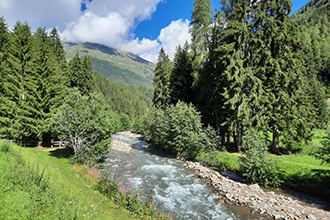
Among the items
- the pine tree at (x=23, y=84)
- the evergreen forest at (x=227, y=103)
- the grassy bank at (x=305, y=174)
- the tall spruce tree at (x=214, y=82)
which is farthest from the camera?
the tall spruce tree at (x=214, y=82)

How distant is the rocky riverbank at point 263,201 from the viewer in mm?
15734

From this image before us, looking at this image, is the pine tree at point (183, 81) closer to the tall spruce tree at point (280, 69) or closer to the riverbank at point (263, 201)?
the tall spruce tree at point (280, 69)

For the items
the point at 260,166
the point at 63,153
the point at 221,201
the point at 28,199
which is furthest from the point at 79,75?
the point at 28,199

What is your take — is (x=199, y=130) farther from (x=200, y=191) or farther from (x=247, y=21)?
(x=247, y=21)

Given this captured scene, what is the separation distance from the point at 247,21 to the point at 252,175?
805 inches

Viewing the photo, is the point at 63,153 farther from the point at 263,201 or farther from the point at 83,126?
the point at 263,201

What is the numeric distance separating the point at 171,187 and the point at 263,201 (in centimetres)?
792

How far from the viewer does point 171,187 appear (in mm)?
21969

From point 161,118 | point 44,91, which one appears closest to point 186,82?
point 161,118

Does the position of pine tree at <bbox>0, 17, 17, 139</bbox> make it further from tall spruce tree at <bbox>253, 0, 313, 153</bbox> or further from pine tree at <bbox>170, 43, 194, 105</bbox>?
tall spruce tree at <bbox>253, 0, 313, 153</bbox>

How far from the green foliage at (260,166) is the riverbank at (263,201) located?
1.64m

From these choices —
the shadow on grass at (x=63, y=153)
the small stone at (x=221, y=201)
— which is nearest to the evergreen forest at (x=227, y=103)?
the shadow on grass at (x=63, y=153)

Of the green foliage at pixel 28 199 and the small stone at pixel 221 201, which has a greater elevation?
the green foliage at pixel 28 199

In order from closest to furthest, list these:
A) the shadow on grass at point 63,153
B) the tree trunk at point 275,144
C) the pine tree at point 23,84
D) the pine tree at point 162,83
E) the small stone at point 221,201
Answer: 1. the small stone at point 221,201
2. the shadow on grass at point 63,153
3. the pine tree at point 23,84
4. the tree trunk at point 275,144
5. the pine tree at point 162,83
